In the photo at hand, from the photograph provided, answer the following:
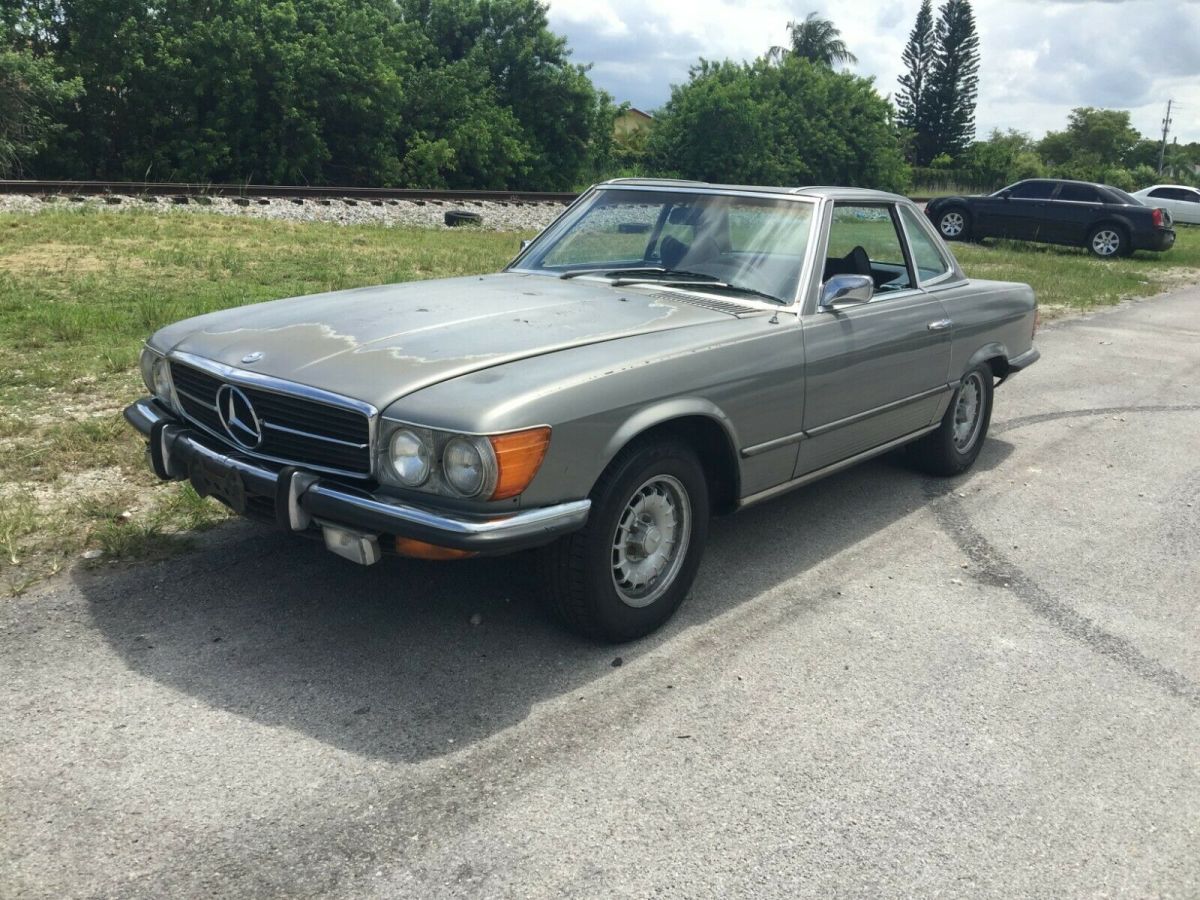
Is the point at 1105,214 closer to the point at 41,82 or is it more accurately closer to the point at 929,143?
the point at 41,82

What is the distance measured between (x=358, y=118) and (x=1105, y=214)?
1948 centimetres

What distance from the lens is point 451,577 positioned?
432 cm

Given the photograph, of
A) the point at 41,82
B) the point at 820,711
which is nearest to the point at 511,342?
the point at 820,711

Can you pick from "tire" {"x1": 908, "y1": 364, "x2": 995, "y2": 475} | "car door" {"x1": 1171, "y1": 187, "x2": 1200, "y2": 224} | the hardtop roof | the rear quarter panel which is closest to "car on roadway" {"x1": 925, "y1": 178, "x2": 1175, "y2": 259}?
"car door" {"x1": 1171, "y1": 187, "x2": 1200, "y2": 224}

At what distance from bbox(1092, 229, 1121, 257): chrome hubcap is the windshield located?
19.5 meters

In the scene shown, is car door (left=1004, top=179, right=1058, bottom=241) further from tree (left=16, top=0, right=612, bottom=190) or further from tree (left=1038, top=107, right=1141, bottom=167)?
tree (left=1038, top=107, right=1141, bottom=167)

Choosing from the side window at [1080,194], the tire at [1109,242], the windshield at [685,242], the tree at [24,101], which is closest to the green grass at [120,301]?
the tire at [1109,242]

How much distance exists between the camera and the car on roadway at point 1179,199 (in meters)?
33.5

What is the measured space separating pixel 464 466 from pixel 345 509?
400mm

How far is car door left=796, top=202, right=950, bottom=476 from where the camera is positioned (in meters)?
4.54

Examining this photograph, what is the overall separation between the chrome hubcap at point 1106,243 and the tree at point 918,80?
54.0m

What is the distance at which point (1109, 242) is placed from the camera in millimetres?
21828

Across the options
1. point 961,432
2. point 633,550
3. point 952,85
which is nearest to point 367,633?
point 633,550

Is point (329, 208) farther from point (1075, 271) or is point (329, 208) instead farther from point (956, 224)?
point (956, 224)
